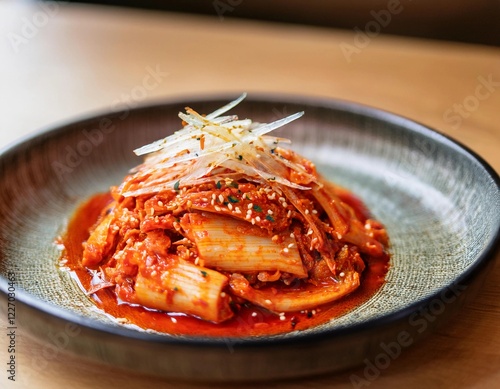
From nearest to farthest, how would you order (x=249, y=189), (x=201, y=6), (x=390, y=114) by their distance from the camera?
(x=249, y=189), (x=390, y=114), (x=201, y=6)

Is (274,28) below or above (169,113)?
above

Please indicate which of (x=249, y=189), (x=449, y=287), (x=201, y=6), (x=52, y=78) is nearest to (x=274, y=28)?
(x=201, y=6)

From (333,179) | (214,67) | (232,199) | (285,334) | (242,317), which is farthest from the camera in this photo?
(214,67)

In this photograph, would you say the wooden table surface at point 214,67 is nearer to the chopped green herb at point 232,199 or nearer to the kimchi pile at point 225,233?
the kimchi pile at point 225,233

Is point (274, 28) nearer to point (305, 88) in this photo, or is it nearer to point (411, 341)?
point (305, 88)

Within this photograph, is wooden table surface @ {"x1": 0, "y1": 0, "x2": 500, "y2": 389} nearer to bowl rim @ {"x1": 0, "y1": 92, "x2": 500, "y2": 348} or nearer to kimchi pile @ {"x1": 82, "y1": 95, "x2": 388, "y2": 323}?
bowl rim @ {"x1": 0, "y1": 92, "x2": 500, "y2": 348}

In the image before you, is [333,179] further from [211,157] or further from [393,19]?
[393,19]

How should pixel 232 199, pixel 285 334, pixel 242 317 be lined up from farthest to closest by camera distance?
pixel 232 199 < pixel 242 317 < pixel 285 334

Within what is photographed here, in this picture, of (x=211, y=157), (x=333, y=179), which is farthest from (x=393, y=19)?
(x=211, y=157)
